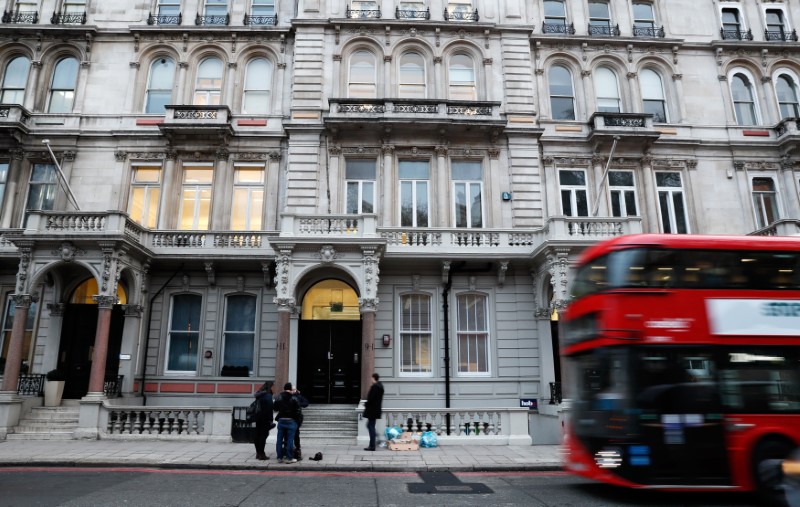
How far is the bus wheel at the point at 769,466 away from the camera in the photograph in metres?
8.47

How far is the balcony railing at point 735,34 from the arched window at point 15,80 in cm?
3083

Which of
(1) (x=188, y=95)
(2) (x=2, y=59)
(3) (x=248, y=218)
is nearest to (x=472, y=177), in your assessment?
(3) (x=248, y=218)

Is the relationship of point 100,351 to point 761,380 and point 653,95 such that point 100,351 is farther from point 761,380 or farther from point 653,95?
point 653,95

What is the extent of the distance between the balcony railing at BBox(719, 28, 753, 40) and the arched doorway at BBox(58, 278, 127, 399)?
92.2ft

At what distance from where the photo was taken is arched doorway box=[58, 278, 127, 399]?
1891 cm

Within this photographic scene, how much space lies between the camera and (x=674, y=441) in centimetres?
846

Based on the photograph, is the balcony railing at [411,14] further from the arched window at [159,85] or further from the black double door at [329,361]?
the black double door at [329,361]

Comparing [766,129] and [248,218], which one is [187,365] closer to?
[248,218]

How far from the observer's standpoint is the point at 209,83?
74.3 ft

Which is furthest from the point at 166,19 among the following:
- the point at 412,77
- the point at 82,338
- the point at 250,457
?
the point at 250,457

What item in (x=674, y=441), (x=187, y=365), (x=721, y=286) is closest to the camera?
(x=674, y=441)

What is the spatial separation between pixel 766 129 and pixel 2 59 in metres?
33.1

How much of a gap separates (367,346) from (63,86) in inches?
696

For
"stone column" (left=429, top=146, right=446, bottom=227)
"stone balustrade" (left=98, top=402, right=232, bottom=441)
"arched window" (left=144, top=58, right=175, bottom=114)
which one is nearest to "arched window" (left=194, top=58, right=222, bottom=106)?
"arched window" (left=144, top=58, right=175, bottom=114)
